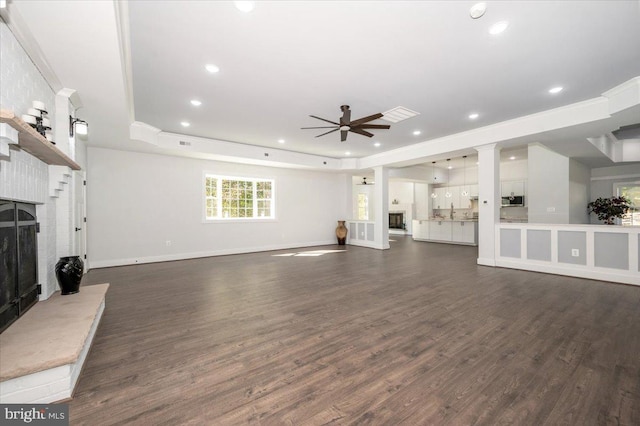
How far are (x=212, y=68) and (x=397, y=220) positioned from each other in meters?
11.4

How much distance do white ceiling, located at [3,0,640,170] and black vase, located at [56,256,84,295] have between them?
2.08 m

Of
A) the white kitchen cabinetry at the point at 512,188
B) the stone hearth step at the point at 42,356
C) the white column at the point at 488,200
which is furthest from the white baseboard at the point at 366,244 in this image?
the stone hearth step at the point at 42,356

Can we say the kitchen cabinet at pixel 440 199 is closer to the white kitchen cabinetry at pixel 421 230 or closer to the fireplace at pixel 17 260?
the white kitchen cabinetry at pixel 421 230

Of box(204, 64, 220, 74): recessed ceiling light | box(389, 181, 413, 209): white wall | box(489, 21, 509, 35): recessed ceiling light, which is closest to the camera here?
box(489, 21, 509, 35): recessed ceiling light

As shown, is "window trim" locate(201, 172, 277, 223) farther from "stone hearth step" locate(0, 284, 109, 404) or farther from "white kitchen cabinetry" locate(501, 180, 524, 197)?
"white kitchen cabinetry" locate(501, 180, 524, 197)

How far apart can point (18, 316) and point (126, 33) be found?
276 cm

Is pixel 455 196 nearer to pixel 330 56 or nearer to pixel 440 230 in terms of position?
pixel 440 230

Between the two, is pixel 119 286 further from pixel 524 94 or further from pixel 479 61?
pixel 524 94

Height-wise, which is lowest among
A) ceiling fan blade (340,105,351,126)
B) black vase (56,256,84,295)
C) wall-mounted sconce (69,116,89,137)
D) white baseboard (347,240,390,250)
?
white baseboard (347,240,390,250)

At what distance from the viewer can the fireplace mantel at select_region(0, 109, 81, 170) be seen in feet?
5.21

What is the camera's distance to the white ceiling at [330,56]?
231 cm

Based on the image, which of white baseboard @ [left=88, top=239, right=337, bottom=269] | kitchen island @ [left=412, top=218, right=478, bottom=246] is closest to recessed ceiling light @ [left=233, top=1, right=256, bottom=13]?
white baseboard @ [left=88, top=239, right=337, bottom=269]

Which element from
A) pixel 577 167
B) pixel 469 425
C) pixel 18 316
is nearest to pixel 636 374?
pixel 469 425

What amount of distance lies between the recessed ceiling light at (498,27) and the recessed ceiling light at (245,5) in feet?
7.51
